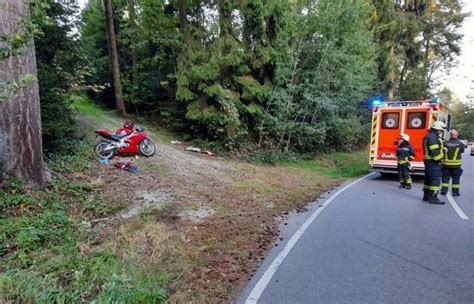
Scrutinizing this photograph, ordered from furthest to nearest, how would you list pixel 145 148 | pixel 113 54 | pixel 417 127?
pixel 113 54 < pixel 417 127 < pixel 145 148

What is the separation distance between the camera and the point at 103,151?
9.99 m

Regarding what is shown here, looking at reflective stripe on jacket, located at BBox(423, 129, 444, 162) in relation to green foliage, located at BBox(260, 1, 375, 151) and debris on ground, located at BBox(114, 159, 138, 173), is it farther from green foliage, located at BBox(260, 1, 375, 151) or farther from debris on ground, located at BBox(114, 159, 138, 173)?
debris on ground, located at BBox(114, 159, 138, 173)

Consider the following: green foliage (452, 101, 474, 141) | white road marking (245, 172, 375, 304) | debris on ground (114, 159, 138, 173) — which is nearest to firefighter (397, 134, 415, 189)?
white road marking (245, 172, 375, 304)

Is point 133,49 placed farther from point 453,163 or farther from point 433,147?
point 453,163

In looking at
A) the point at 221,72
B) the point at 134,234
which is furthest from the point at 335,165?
the point at 134,234

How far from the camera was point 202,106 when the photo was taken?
15.0 meters

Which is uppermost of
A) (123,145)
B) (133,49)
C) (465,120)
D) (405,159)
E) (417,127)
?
(133,49)

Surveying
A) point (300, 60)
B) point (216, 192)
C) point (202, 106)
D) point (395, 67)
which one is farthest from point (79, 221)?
point (395, 67)

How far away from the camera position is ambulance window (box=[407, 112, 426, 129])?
41.6ft

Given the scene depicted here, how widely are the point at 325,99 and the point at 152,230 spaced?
12075mm

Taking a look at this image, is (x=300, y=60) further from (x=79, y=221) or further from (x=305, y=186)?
(x=79, y=221)

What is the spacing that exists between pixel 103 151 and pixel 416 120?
35.1ft

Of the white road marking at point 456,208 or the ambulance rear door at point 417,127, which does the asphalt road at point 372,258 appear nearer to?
the white road marking at point 456,208

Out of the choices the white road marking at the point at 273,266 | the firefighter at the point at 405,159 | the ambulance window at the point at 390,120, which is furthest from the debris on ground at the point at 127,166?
the ambulance window at the point at 390,120
